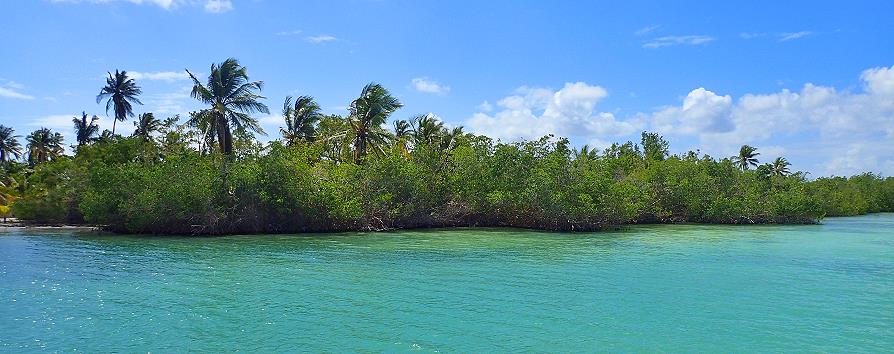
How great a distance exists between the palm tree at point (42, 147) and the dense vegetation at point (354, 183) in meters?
15.9

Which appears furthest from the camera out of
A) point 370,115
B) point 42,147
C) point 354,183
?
point 42,147

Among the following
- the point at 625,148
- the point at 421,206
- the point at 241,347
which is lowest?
the point at 241,347

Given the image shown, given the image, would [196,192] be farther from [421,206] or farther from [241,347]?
[241,347]

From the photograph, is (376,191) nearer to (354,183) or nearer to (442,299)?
(354,183)

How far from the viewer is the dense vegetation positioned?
30.2 m

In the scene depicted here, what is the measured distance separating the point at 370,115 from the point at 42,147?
1797 inches

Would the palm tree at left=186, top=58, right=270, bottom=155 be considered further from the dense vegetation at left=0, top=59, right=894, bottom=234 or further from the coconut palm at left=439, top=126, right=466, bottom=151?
the coconut palm at left=439, top=126, right=466, bottom=151

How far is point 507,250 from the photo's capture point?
77.7ft

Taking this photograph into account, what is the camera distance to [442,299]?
1374 centimetres

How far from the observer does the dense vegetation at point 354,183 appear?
98.9 feet

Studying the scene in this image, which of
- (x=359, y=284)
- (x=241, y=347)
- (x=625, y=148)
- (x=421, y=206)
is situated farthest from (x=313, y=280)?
(x=625, y=148)

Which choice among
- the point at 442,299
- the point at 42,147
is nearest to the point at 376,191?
the point at 442,299

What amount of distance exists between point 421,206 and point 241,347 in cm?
2515

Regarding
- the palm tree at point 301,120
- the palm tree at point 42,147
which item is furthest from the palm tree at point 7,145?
the palm tree at point 301,120
